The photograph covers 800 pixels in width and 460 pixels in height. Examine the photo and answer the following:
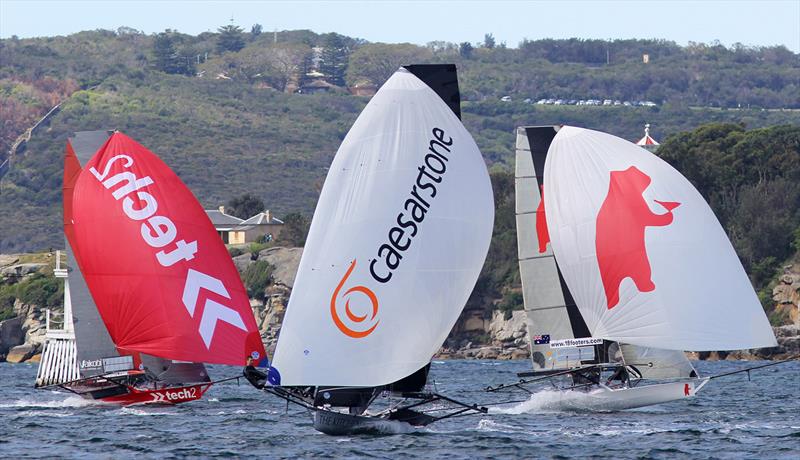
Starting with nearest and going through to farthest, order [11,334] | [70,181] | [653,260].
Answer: [653,260] → [70,181] → [11,334]

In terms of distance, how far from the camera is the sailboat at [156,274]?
3412cm

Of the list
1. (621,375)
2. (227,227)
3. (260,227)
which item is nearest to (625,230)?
(621,375)

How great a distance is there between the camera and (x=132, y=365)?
121 feet

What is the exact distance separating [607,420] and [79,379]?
12.6 m

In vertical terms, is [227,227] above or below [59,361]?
above

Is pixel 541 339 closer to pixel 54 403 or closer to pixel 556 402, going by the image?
pixel 556 402

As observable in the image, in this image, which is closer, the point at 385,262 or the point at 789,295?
the point at 385,262

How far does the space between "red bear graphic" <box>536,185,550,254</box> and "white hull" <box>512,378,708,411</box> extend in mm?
3117

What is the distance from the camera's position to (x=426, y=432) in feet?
96.3

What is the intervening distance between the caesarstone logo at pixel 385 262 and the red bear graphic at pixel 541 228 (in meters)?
8.21

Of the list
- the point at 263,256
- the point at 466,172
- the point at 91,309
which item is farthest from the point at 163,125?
the point at 466,172

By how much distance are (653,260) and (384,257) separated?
24.5 feet

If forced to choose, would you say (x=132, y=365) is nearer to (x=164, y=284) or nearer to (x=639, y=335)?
(x=164, y=284)

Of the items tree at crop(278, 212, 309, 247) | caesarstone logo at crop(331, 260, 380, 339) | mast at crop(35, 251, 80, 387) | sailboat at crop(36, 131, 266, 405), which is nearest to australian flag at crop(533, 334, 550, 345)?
sailboat at crop(36, 131, 266, 405)
